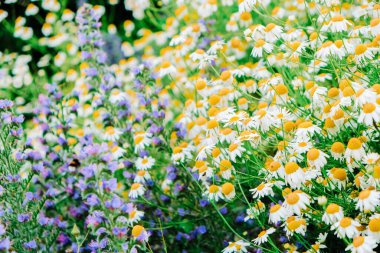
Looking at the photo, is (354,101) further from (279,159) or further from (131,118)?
(131,118)

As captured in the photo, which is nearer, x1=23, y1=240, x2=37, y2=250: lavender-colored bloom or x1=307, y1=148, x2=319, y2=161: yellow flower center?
x1=307, y1=148, x2=319, y2=161: yellow flower center

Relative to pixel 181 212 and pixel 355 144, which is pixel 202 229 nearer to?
pixel 181 212

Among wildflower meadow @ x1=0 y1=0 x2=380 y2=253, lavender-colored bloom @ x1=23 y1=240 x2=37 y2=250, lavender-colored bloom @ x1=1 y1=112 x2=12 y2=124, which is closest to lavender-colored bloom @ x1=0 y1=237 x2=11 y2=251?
wildflower meadow @ x1=0 y1=0 x2=380 y2=253

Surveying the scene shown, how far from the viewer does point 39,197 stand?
287 cm

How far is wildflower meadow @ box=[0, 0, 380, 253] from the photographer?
192cm

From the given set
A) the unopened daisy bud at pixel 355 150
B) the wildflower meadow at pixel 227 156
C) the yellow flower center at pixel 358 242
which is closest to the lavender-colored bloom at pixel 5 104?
the wildflower meadow at pixel 227 156

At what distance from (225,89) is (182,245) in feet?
2.95

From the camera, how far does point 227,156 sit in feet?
7.65

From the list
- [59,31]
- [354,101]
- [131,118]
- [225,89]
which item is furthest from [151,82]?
[59,31]

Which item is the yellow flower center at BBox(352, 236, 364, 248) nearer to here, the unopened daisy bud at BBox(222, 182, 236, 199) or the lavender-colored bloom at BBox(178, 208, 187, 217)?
the unopened daisy bud at BBox(222, 182, 236, 199)

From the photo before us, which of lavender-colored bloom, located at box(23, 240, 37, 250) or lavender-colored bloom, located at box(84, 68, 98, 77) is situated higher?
lavender-colored bloom, located at box(84, 68, 98, 77)

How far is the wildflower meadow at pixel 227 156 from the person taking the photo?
1924 millimetres

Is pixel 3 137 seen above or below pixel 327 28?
below

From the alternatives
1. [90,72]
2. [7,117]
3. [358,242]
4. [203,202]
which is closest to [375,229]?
[358,242]
